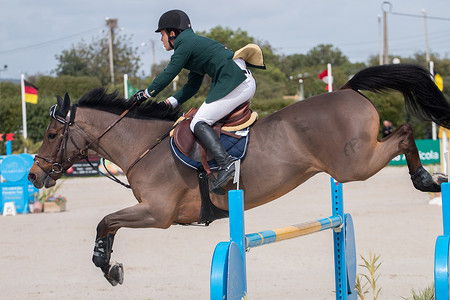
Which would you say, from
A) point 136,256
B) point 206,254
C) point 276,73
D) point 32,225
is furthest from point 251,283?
point 276,73

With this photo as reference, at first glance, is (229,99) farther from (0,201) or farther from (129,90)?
(129,90)

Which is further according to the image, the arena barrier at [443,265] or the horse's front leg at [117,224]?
the horse's front leg at [117,224]

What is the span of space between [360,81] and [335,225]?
1116 mm

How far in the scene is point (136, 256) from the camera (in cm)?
786

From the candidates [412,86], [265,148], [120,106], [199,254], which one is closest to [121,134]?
[120,106]

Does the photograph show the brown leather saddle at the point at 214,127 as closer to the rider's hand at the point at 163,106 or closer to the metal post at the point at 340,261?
the rider's hand at the point at 163,106

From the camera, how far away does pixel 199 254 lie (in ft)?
25.6

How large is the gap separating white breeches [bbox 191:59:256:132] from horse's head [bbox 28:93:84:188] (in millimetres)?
1046

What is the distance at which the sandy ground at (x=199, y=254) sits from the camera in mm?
6082

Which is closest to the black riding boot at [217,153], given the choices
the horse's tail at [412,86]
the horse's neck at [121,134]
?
the horse's neck at [121,134]

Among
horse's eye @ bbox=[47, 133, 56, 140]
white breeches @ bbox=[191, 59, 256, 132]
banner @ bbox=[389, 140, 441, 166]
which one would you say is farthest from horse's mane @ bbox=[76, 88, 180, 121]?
banner @ bbox=[389, 140, 441, 166]

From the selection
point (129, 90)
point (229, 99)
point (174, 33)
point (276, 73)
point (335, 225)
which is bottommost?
point (335, 225)

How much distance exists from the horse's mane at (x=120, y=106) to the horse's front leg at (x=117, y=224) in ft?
2.46

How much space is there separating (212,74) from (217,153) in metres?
0.61
